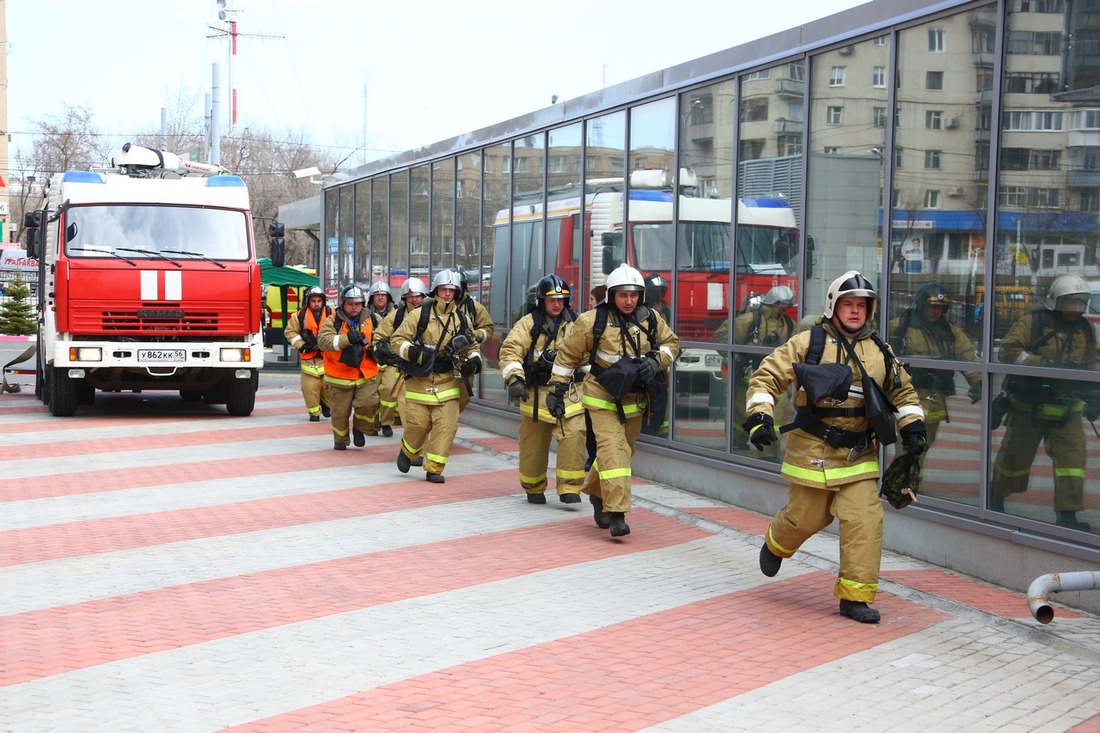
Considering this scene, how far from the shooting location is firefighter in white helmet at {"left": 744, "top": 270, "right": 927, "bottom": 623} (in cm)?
696

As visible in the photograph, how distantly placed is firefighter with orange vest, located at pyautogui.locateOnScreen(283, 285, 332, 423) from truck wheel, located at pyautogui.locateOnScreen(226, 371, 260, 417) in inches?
30.6

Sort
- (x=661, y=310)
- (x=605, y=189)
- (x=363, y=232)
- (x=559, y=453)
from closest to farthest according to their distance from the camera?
(x=559, y=453) < (x=661, y=310) < (x=605, y=189) < (x=363, y=232)

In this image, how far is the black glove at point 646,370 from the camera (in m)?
9.10

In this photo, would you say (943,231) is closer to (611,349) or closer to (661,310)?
(611,349)

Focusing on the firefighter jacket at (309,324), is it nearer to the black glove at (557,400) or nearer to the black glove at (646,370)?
the black glove at (557,400)

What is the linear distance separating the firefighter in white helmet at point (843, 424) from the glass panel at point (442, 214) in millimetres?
11145

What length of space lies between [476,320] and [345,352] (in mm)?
2608

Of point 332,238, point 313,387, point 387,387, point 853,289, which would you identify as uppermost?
point 332,238

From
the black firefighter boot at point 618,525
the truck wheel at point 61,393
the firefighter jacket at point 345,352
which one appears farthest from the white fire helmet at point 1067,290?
the truck wheel at point 61,393

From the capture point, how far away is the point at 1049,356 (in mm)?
7570

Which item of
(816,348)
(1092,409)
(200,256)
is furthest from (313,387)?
(1092,409)

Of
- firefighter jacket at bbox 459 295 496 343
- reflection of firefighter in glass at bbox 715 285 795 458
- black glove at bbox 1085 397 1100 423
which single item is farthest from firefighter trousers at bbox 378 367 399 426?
black glove at bbox 1085 397 1100 423

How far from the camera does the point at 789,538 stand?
24.4 feet

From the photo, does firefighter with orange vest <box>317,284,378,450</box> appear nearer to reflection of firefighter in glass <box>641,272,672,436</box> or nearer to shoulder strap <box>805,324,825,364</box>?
reflection of firefighter in glass <box>641,272,672,436</box>
